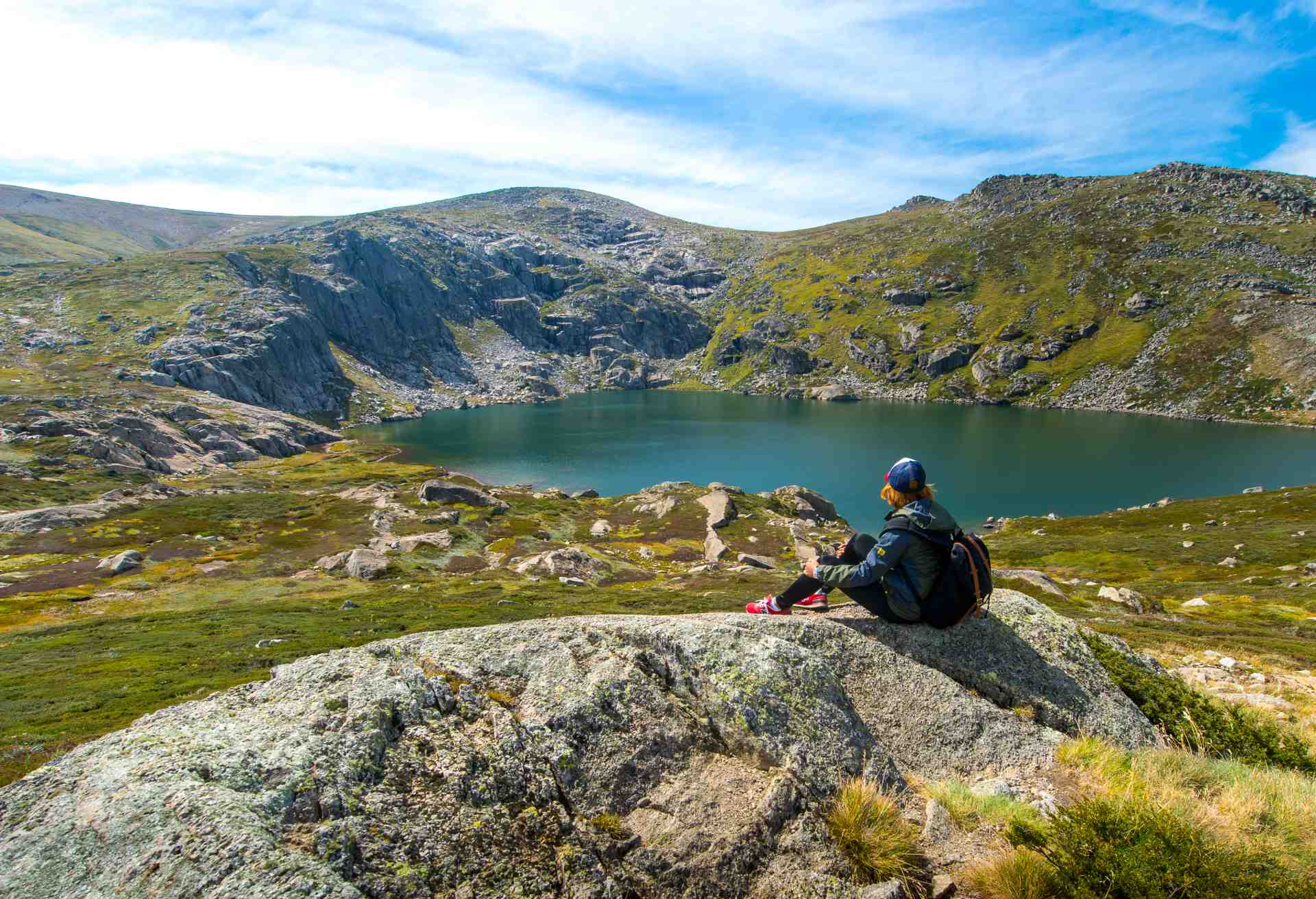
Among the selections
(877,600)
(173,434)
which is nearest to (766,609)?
(877,600)

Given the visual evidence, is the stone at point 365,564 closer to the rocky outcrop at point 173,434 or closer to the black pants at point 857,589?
the black pants at point 857,589

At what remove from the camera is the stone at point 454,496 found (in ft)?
291

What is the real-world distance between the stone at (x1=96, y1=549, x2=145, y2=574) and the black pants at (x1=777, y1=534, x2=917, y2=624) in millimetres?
72121

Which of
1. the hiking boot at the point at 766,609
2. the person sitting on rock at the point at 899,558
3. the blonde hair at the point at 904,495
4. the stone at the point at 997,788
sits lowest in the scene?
the stone at the point at 997,788

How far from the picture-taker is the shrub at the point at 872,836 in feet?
18.8

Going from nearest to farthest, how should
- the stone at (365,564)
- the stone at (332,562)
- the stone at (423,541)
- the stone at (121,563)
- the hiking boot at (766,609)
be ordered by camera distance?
the hiking boot at (766,609), the stone at (365,564), the stone at (121,563), the stone at (332,562), the stone at (423,541)

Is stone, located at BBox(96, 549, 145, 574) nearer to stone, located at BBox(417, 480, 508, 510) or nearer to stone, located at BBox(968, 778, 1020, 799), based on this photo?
stone, located at BBox(417, 480, 508, 510)

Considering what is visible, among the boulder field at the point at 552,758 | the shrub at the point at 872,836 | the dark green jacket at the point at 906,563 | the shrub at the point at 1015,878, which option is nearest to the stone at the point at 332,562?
the boulder field at the point at 552,758

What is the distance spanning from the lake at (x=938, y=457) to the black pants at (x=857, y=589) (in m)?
88.7

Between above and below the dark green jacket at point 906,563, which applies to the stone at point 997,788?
below

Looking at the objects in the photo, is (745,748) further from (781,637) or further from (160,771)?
(160,771)

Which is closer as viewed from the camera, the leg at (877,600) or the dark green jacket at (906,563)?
the dark green jacket at (906,563)

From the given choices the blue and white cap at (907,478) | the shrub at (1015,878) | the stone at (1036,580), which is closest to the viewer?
the shrub at (1015,878)

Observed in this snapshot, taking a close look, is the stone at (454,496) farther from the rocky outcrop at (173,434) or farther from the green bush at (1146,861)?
the green bush at (1146,861)
